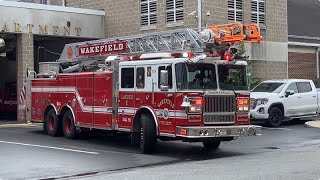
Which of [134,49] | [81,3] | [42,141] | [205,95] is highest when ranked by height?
[81,3]

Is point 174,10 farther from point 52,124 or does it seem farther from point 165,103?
point 165,103

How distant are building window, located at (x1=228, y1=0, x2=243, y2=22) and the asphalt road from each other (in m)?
7.74

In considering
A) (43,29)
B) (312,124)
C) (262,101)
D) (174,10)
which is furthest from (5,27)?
(312,124)

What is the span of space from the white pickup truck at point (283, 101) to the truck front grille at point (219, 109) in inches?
277

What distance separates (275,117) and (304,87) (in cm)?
201

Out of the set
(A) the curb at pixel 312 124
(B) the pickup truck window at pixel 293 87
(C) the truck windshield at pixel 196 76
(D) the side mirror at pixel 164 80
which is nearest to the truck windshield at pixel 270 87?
(B) the pickup truck window at pixel 293 87

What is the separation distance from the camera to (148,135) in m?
13.8

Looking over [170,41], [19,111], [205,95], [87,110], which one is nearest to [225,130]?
[205,95]

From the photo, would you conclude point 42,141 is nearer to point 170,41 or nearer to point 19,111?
point 170,41

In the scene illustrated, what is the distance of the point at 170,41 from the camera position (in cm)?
1452

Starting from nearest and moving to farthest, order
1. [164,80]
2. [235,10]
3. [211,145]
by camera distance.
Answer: [164,80] < [211,145] < [235,10]

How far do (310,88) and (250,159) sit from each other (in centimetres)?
1027

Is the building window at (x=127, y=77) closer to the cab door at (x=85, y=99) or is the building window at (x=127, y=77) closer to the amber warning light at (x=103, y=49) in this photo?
the amber warning light at (x=103, y=49)

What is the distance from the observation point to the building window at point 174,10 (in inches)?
976
